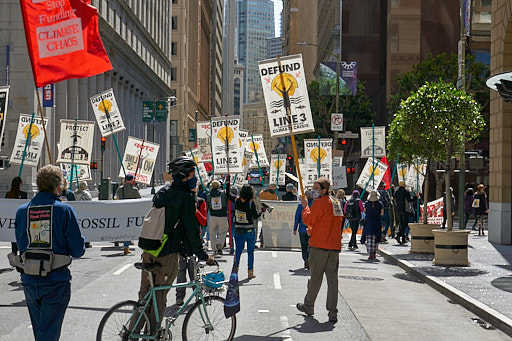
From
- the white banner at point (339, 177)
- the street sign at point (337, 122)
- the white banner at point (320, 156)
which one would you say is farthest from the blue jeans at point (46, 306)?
the street sign at point (337, 122)

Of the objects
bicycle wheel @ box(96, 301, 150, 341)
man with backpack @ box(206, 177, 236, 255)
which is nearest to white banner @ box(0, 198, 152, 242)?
man with backpack @ box(206, 177, 236, 255)

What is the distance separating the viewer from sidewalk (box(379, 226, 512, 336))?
10.9m

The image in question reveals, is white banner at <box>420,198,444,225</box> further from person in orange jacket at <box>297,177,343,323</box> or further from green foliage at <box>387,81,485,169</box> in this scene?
person in orange jacket at <box>297,177,343,323</box>

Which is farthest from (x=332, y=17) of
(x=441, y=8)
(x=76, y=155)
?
(x=76, y=155)

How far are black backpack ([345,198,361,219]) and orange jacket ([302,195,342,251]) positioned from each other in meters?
10.9

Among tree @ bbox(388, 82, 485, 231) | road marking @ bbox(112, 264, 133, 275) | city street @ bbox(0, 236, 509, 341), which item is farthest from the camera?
tree @ bbox(388, 82, 485, 231)

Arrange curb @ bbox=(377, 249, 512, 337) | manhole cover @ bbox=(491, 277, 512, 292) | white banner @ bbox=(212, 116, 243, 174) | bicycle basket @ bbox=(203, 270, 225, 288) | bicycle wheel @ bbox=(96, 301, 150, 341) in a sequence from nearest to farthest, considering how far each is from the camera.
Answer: bicycle wheel @ bbox=(96, 301, 150, 341) < bicycle basket @ bbox=(203, 270, 225, 288) < curb @ bbox=(377, 249, 512, 337) < manhole cover @ bbox=(491, 277, 512, 292) < white banner @ bbox=(212, 116, 243, 174)

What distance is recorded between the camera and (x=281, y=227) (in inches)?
843

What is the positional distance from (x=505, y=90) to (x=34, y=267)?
10177 mm

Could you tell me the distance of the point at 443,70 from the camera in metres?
42.6

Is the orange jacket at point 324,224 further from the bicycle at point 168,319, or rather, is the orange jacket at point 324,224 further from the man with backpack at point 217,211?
the man with backpack at point 217,211

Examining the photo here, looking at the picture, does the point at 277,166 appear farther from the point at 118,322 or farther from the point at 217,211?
the point at 118,322

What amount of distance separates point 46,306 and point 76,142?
62.5 ft

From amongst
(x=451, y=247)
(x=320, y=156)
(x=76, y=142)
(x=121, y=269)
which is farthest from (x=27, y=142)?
(x=451, y=247)
